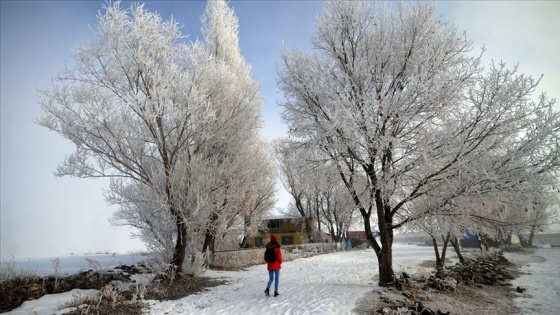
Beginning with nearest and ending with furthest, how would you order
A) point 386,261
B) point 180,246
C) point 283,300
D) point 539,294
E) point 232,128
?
point 283,300, point 386,261, point 539,294, point 180,246, point 232,128

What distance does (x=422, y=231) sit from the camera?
9344mm

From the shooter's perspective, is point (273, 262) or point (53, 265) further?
point (53, 265)

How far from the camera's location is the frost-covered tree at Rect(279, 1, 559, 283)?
653 cm

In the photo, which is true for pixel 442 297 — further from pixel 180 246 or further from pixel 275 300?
pixel 180 246

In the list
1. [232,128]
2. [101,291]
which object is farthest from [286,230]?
[101,291]

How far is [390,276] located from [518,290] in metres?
4.48

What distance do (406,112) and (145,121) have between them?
25.5 feet

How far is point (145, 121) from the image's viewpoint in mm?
9109

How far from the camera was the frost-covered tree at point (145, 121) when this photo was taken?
897 centimetres

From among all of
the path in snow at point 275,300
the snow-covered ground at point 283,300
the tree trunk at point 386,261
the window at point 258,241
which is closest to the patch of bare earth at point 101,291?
the snow-covered ground at point 283,300

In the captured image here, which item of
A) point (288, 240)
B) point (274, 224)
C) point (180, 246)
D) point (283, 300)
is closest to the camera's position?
point (283, 300)

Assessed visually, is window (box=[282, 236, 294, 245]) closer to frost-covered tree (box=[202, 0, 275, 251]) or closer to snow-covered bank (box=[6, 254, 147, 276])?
frost-covered tree (box=[202, 0, 275, 251])

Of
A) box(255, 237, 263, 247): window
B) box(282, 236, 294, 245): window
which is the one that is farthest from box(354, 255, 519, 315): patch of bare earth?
box(282, 236, 294, 245): window

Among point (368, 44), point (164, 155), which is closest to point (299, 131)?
point (368, 44)
